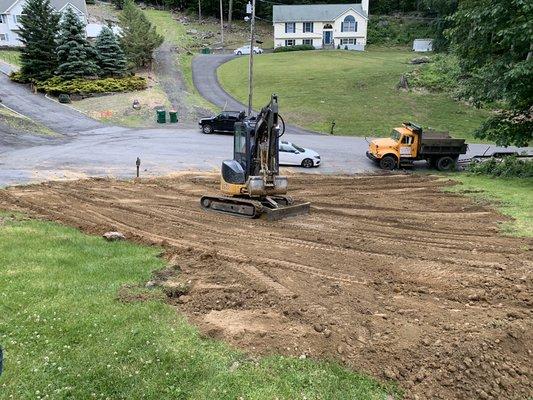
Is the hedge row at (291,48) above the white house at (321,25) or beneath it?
beneath

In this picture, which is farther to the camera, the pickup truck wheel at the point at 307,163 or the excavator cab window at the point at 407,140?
the pickup truck wheel at the point at 307,163

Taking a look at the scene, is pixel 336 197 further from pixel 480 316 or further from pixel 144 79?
pixel 144 79

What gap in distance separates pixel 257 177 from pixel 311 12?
65.9 meters

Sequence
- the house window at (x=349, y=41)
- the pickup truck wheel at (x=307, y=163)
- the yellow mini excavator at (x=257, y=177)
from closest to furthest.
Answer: the yellow mini excavator at (x=257, y=177)
the pickup truck wheel at (x=307, y=163)
the house window at (x=349, y=41)

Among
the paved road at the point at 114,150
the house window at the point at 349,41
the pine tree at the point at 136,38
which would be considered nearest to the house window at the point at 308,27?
the house window at the point at 349,41

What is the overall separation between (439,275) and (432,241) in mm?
2951

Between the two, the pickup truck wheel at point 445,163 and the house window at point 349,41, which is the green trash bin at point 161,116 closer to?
the pickup truck wheel at point 445,163

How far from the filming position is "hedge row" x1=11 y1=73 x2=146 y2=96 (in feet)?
138

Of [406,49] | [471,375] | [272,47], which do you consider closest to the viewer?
[471,375]

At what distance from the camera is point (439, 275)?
10547 millimetres

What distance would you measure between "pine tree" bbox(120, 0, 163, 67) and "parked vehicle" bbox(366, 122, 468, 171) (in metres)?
31.6

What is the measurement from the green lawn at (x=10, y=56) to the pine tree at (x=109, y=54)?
42.8ft

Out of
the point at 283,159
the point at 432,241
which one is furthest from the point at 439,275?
the point at 283,159

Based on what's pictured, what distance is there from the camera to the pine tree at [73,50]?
43188 millimetres
